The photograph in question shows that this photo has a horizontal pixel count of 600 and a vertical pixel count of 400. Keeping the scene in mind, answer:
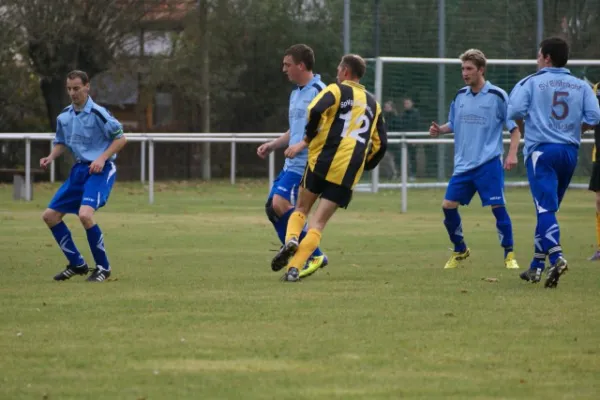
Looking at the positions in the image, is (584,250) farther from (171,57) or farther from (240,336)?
(171,57)

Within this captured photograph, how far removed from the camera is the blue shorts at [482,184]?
12.5 metres

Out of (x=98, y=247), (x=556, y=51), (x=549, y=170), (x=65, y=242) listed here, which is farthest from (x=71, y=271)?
(x=556, y=51)

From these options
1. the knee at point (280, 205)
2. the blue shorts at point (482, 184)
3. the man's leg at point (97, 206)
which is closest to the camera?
the man's leg at point (97, 206)

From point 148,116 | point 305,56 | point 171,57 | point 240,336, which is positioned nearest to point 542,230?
point 305,56

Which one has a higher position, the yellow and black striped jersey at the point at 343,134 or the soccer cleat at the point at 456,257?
the yellow and black striped jersey at the point at 343,134

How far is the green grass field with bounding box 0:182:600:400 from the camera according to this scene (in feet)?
20.9

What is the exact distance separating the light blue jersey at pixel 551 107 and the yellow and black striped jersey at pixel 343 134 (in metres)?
1.14

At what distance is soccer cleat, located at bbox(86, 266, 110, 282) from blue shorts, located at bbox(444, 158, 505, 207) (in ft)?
10.5

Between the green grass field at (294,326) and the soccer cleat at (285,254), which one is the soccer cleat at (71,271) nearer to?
the green grass field at (294,326)

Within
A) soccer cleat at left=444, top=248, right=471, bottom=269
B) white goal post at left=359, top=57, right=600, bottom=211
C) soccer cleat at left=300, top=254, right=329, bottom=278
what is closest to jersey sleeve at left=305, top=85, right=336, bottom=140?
soccer cleat at left=300, top=254, right=329, bottom=278

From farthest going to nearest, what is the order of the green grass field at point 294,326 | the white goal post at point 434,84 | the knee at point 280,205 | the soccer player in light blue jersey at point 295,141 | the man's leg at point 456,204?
1. the white goal post at point 434,84
2. the man's leg at point 456,204
3. the knee at point 280,205
4. the soccer player in light blue jersey at point 295,141
5. the green grass field at point 294,326

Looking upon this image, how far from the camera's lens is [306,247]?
1082 centimetres

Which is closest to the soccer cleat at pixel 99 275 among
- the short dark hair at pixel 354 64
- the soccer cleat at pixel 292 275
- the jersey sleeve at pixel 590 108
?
the soccer cleat at pixel 292 275

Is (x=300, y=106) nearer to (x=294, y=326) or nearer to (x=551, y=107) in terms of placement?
(x=551, y=107)
